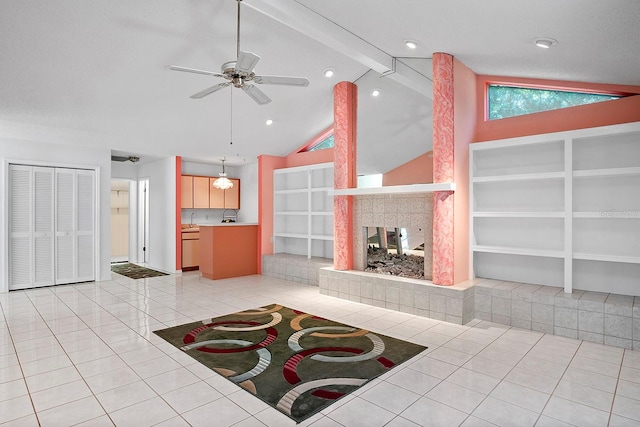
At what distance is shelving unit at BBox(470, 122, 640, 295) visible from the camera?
3.97m

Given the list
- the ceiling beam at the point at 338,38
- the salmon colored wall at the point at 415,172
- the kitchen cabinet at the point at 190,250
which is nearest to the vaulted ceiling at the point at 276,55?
the ceiling beam at the point at 338,38

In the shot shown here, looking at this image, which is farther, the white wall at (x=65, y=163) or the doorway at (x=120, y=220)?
the doorway at (x=120, y=220)

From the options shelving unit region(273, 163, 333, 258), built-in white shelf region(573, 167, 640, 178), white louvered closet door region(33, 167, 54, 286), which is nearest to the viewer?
built-in white shelf region(573, 167, 640, 178)

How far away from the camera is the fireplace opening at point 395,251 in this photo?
509 centimetres

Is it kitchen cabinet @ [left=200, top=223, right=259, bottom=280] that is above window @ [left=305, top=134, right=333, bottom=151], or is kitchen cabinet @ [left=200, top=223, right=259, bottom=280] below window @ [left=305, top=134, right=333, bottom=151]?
below

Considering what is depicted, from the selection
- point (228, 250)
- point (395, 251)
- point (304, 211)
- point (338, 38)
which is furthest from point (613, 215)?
point (228, 250)

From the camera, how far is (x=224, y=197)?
30.2ft

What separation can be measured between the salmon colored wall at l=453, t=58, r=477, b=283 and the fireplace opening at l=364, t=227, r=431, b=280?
1.67 ft

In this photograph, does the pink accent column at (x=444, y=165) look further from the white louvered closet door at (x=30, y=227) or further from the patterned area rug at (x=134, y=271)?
the white louvered closet door at (x=30, y=227)

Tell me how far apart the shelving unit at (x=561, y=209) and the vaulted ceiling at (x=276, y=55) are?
Result: 2.60ft

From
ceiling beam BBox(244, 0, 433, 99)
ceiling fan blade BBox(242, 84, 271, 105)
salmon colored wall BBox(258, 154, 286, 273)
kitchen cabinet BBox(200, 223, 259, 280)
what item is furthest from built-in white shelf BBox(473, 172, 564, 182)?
kitchen cabinet BBox(200, 223, 259, 280)

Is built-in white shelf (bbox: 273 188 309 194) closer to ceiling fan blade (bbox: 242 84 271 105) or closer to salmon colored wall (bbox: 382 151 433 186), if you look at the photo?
salmon colored wall (bbox: 382 151 433 186)

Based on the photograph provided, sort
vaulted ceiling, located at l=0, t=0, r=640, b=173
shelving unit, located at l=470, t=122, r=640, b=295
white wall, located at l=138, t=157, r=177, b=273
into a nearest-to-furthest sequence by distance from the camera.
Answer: vaulted ceiling, located at l=0, t=0, r=640, b=173, shelving unit, located at l=470, t=122, r=640, b=295, white wall, located at l=138, t=157, r=177, b=273

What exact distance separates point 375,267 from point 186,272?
456 cm
